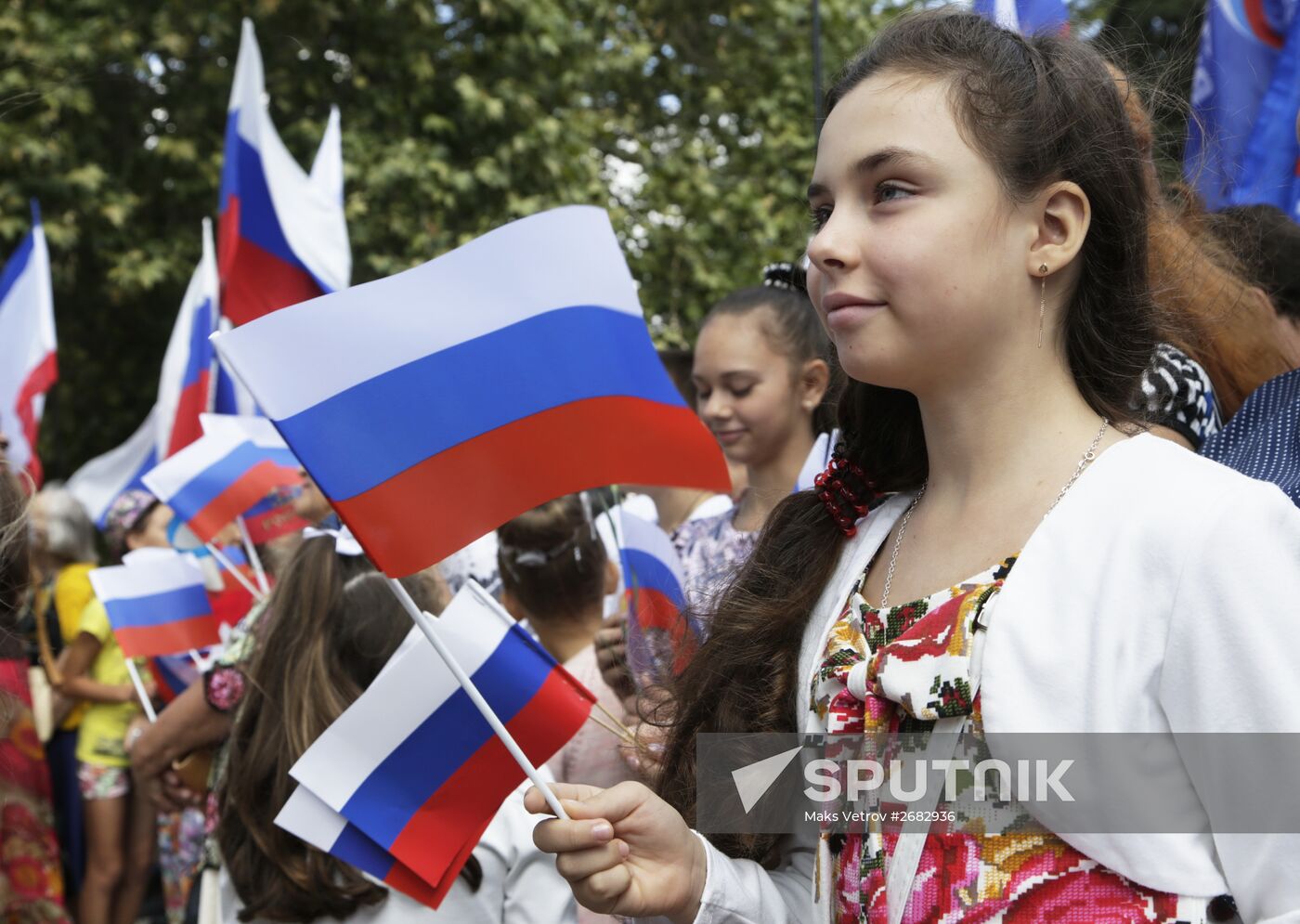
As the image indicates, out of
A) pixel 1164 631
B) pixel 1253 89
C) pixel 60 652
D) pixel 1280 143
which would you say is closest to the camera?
→ pixel 1164 631

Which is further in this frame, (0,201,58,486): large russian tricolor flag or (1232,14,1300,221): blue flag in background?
(0,201,58,486): large russian tricolor flag

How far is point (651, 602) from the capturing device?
2600 millimetres

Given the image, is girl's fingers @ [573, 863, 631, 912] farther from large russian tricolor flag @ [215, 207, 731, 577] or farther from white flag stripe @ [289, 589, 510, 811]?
white flag stripe @ [289, 589, 510, 811]

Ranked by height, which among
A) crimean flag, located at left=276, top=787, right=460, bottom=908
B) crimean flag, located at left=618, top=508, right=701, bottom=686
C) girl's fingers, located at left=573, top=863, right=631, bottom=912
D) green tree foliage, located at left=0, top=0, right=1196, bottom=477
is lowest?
green tree foliage, located at left=0, top=0, right=1196, bottom=477

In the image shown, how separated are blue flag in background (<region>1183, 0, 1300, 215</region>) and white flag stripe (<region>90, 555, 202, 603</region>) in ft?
10.1

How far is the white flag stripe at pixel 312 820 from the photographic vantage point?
85.2 inches

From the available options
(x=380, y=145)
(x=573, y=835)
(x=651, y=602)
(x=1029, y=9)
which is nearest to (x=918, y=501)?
(x=573, y=835)

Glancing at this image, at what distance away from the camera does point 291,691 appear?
8.61 feet

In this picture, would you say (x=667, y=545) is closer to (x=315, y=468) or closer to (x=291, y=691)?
(x=291, y=691)

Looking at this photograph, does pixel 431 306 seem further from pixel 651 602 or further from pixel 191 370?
pixel 191 370

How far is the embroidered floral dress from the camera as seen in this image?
4.31ft

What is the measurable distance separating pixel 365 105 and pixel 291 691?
26.9 ft

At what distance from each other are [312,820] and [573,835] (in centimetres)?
87

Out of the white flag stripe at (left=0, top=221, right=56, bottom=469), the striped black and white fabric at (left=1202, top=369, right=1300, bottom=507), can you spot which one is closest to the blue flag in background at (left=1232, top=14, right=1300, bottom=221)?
the striped black and white fabric at (left=1202, top=369, right=1300, bottom=507)
